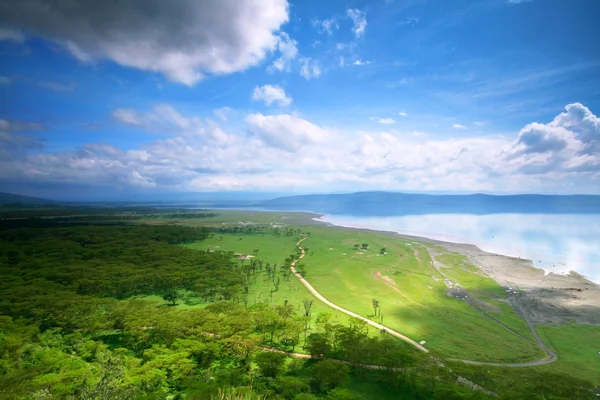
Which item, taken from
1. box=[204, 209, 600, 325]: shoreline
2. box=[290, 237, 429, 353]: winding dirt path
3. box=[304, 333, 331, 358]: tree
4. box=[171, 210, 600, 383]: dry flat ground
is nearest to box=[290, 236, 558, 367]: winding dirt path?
box=[290, 237, 429, 353]: winding dirt path

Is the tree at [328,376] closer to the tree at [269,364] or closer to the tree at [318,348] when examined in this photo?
the tree at [269,364]

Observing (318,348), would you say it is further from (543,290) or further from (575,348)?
(543,290)

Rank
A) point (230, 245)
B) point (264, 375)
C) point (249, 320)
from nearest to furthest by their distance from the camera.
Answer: point (264, 375), point (249, 320), point (230, 245)

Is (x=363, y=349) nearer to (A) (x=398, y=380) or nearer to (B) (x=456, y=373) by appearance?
(A) (x=398, y=380)

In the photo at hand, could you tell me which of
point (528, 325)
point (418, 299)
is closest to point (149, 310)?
point (418, 299)

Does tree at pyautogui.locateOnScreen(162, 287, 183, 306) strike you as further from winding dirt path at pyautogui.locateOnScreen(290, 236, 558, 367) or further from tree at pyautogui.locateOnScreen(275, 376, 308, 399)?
tree at pyautogui.locateOnScreen(275, 376, 308, 399)

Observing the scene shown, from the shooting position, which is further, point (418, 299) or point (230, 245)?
point (230, 245)
